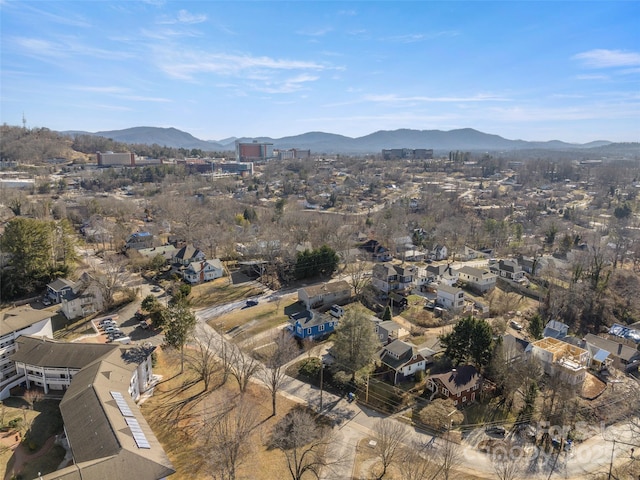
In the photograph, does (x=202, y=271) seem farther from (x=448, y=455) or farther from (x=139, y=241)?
(x=448, y=455)

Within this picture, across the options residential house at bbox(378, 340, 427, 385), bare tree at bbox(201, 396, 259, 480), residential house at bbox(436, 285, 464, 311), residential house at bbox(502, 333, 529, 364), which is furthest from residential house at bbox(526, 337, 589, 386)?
bare tree at bbox(201, 396, 259, 480)

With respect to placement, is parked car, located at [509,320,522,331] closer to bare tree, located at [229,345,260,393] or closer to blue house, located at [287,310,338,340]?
blue house, located at [287,310,338,340]

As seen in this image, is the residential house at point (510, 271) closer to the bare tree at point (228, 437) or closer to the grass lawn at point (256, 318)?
the grass lawn at point (256, 318)

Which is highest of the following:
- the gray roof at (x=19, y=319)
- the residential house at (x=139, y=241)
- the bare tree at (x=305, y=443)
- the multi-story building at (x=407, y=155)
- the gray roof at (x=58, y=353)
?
the multi-story building at (x=407, y=155)

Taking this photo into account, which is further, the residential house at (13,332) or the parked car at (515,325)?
the parked car at (515,325)

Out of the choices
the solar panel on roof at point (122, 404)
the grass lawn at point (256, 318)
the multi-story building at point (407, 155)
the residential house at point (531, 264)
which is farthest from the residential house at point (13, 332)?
the multi-story building at point (407, 155)

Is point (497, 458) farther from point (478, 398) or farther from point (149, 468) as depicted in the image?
point (149, 468)
